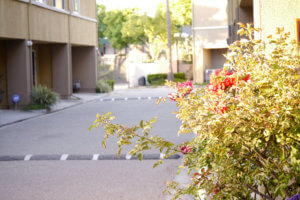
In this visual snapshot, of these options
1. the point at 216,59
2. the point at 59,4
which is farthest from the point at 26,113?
the point at 216,59

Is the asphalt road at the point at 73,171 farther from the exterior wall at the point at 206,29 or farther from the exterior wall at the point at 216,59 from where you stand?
the exterior wall at the point at 216,59

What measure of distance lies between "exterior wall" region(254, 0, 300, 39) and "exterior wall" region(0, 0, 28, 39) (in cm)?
1290

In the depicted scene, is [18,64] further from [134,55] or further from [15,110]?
[134,55]

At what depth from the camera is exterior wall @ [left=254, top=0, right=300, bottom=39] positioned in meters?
8.54

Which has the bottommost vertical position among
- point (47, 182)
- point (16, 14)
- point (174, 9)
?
point (47, 182)

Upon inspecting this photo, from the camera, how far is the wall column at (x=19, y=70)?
70.8 ft

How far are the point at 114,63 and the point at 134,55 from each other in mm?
4043

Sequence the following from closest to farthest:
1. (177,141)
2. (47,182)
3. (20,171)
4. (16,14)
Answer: (47,182) → (20,171) → (177,141) → (16,14)

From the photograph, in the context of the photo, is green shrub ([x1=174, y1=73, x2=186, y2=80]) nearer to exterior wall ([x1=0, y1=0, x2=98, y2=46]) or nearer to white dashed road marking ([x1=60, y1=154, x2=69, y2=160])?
exterior wall ([x1=0, y1=0, x2=98, y2=46])

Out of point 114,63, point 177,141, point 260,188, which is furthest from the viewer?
point 114,63

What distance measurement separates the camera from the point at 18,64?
71.1 ft

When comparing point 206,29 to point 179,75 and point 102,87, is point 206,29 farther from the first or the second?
point 102,87

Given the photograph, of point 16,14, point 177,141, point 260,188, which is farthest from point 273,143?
point 16,14

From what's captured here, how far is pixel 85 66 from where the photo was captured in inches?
1270
